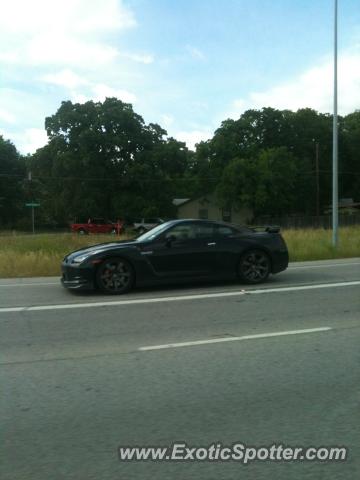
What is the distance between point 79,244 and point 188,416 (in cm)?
1646

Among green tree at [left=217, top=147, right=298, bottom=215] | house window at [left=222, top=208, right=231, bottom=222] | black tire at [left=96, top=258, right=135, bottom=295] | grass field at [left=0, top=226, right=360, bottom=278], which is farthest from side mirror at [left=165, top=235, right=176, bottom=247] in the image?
house window at [left=222, top=208, right=231, bottom=222]

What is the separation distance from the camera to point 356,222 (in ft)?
154

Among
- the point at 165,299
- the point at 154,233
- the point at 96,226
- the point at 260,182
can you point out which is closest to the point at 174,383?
the point at 165,299

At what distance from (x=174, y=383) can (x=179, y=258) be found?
548cm

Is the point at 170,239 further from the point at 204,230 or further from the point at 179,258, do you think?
the point at 204,230

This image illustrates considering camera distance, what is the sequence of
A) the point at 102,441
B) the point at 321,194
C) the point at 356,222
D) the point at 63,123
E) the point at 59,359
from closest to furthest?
1. the point at 102,441
2. the point at 59,359
3. the point at 356,222
4. the point at 63,123
5. the point at 321,194

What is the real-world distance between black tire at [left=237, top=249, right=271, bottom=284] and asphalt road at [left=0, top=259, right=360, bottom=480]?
1.73 m

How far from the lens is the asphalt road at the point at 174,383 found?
359 centimetres

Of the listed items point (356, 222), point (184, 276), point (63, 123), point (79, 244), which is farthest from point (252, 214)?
point (184, 276)

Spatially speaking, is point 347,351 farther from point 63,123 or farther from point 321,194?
point 321,194

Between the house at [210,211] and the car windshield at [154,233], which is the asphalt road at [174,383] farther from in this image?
the house at [210,211]

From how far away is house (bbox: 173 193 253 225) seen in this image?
5834cm

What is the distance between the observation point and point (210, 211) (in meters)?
61.3

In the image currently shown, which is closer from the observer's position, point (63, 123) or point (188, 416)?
point (188, 416)
